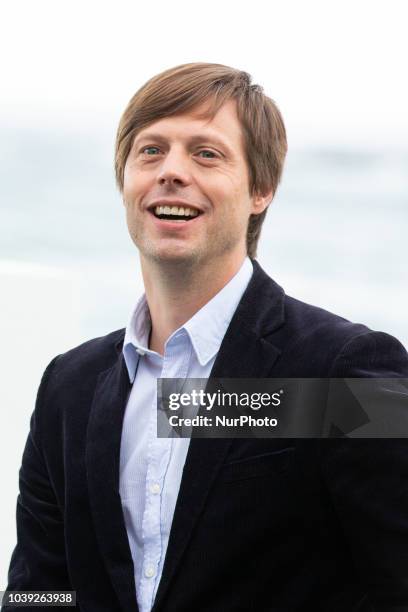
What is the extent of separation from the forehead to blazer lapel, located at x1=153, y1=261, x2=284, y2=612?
0.51m

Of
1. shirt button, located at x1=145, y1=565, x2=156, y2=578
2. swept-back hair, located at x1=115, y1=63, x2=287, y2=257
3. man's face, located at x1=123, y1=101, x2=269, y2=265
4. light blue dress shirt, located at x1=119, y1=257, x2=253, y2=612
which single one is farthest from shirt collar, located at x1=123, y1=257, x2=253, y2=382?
shirt button, located at x1=145, y1=565, x2=156, y2=578

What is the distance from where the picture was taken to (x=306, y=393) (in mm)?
3029

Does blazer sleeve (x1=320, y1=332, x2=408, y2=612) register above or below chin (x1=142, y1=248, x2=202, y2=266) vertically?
below

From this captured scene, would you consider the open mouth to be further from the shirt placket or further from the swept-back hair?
the shirt placket

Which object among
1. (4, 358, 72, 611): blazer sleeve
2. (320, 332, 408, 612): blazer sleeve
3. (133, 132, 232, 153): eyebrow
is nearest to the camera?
(320, 332, 408, 612): blazer sleeve

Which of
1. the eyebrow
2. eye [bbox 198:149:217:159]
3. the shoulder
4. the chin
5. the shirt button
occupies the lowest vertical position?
the shirt button

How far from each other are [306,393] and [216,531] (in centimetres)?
54

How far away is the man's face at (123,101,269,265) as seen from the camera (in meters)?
3.22

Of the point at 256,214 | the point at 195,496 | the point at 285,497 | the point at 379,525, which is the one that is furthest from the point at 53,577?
the point at 256,214

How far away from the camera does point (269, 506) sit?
2893 millimetres

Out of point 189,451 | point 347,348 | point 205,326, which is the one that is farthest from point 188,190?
point 189,451

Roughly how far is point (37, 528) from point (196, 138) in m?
1.67

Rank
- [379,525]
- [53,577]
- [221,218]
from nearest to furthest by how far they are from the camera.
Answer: [379,525] → [221,218] → [53,577]

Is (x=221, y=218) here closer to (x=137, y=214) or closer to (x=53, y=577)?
(x=137, y=214)
